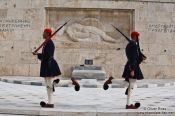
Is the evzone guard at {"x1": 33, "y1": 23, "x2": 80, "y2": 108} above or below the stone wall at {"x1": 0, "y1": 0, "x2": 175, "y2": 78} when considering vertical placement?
below

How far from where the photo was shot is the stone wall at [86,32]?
19297mm

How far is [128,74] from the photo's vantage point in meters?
8.50

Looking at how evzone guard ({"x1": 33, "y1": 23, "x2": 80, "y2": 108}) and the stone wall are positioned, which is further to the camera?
the stone wall

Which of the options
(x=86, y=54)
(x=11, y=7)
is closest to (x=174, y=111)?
(x=86, y=54)

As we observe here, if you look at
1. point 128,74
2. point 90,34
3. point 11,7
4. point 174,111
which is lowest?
point 174,111

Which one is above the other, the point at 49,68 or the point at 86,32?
the point at 86,32

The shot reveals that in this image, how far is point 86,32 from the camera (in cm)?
1947

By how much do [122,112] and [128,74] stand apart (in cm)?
96

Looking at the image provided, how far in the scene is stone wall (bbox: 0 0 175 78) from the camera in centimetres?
1930

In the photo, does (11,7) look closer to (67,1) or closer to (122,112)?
(67,1)

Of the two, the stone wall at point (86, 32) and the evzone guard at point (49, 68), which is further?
the stone wall at point (86, 32)

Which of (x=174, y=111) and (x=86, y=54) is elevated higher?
(x=86, y=54)

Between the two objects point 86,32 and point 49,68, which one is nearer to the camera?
point 49,68

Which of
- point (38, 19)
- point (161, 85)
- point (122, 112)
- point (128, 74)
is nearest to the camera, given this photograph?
point (122, 112)
